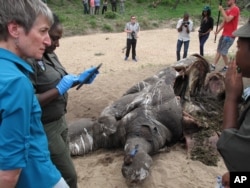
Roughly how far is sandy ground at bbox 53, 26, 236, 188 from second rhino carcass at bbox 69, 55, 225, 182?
17cm

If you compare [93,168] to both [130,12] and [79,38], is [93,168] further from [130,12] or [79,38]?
[130,12]

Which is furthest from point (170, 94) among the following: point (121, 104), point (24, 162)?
point (24, 162)

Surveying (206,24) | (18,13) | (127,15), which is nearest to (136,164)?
(18,13)

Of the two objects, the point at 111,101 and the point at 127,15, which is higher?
the point at 127,15

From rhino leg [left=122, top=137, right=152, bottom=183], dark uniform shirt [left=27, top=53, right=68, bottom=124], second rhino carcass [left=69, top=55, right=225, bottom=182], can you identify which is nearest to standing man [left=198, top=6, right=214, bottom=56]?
second rhino carcass [left=69, top=55, right=225, bottom=182]

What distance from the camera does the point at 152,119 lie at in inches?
174

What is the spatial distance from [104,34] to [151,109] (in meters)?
12.8

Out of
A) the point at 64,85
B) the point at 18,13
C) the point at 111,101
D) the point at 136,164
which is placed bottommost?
the point at 111,101

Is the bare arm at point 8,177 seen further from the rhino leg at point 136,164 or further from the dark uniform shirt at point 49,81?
the rhino leg at point 136,164

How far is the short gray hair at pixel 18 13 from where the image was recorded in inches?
58.5

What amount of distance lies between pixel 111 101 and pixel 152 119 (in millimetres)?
1860

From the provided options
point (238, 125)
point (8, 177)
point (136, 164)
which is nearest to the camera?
point (8, 177)

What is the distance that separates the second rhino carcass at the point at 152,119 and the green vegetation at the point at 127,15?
12.1 metres

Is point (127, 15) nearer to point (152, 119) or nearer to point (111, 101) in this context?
point (111, 101)
